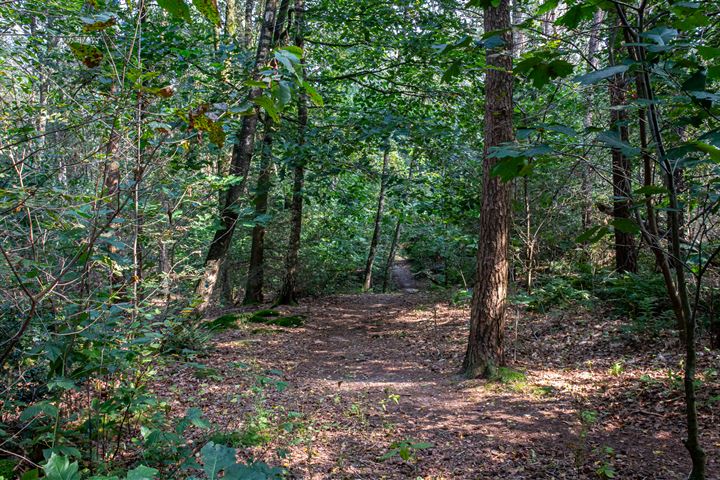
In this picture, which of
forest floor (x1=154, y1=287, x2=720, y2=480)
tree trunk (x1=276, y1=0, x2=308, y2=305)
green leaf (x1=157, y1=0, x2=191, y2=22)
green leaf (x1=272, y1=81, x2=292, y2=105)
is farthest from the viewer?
tree trunk (x1=276, y1=0, x2=308, y2=305)

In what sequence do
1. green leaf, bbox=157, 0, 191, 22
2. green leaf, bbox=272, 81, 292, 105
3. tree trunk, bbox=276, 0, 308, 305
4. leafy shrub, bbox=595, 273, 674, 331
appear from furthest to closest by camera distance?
tree trunk, bbox=276, 0, 308, 305, leafy shrub, bbox=595, 273, 674, 331, green leaf, bbox=272, 81, 292, 105, green leaf, bbox=157, 0, 191, 22

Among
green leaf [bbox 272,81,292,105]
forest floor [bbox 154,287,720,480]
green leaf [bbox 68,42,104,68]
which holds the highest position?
green leaf [bbox 68,42,104,68]

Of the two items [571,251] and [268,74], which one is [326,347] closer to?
[571,251]

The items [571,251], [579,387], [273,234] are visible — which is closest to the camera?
[579,387]

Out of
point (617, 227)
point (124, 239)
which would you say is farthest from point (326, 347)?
point (617, 227)

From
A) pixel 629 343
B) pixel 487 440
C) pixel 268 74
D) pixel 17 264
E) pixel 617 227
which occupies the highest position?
pixel 268 74

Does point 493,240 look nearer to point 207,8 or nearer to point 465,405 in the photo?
point 465,405

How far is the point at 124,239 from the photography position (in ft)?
12.9

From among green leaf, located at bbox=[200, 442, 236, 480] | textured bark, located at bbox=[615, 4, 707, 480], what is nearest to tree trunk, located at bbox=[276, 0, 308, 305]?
textured bark, located at bbox=[615, 4, 707, 480]

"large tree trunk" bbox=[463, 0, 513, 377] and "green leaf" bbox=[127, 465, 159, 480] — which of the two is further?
"large tree trunk" bbox=[463, 0, 513, 377]

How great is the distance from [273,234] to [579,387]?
31.1 feet

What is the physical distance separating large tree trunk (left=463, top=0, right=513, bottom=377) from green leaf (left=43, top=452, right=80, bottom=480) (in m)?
4.97

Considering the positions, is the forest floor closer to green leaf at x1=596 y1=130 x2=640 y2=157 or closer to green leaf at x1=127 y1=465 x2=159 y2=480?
green leaf at x1=127 y1=465 x2=159 y2=480

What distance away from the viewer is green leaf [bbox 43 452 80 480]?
1.58 metres
